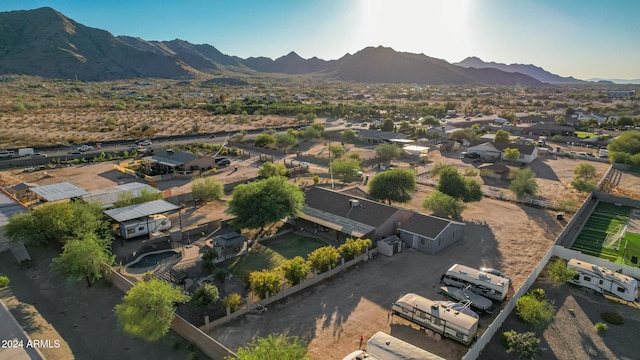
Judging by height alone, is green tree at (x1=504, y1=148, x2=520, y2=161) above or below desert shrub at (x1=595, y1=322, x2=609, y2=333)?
above

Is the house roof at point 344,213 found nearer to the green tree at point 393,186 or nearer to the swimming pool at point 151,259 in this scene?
the green tree at point 393,186

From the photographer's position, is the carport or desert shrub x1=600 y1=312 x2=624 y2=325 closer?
desert shrub x1=600 y1=312 x2=624 y2=325

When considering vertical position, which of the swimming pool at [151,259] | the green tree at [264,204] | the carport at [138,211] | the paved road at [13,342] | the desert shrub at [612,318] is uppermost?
the green tree at [264,204]

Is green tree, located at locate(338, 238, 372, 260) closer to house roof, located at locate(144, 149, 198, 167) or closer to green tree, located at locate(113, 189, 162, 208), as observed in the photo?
green tree, located at locate(113, 189, 162, 208)

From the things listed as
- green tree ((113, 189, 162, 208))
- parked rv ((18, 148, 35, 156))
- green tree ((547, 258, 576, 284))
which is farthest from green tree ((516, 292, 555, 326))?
parked rv ((18, 148, 35, 156))

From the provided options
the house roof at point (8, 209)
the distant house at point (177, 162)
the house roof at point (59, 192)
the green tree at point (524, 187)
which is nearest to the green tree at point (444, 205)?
the green tree at point (524, 187)

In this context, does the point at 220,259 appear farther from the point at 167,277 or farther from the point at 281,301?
the point at 281,301
